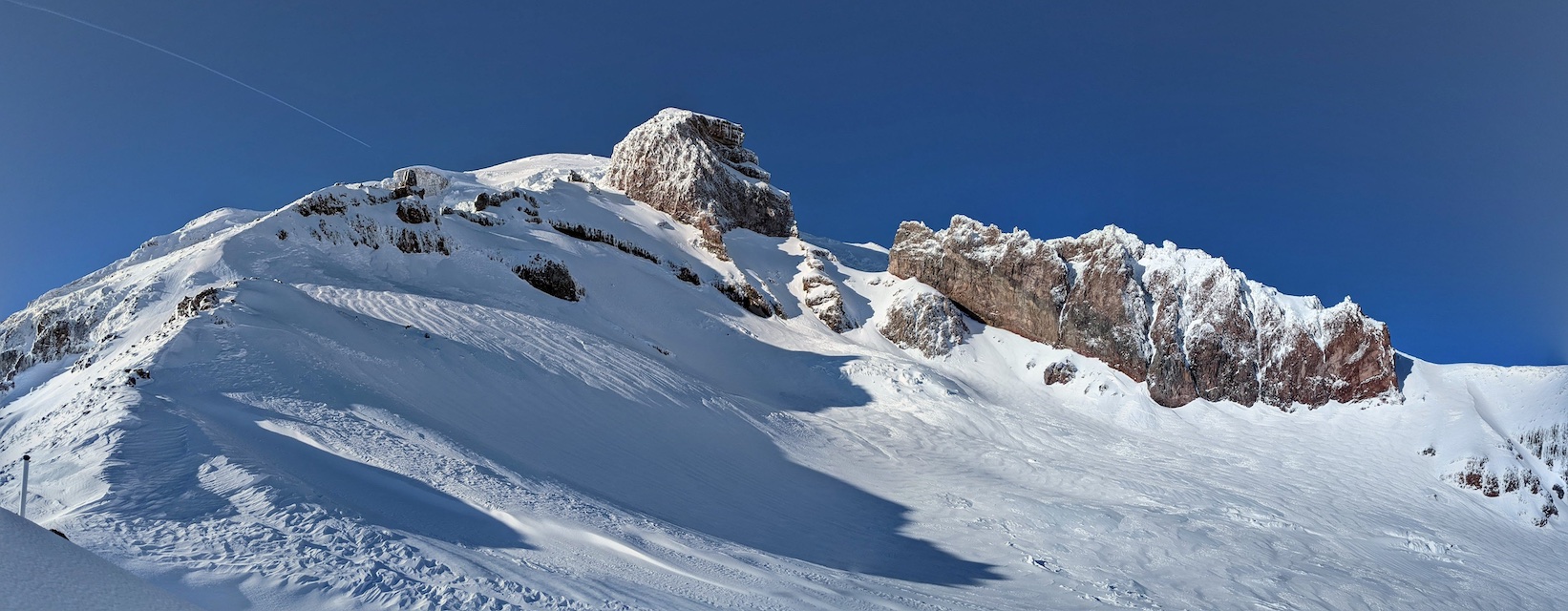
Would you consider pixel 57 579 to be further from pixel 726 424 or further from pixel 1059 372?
pixel 1059 372

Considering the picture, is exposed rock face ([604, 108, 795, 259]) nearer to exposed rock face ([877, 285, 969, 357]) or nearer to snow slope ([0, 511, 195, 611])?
exposed rock face ([877, 285, 969, 357])

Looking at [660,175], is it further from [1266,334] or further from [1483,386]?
[1483,386]

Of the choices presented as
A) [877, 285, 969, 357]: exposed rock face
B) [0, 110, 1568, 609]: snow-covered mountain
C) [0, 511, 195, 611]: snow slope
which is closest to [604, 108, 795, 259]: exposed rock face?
[0, 110, 1568, 609]: snow-covered mountain

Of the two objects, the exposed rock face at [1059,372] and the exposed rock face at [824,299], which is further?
the exposed rock face at [824,299]

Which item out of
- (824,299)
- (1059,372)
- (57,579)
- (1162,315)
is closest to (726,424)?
(57,579)

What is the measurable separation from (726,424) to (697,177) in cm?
3355

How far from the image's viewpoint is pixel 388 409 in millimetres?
14953

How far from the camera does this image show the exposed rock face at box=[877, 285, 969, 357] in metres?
44.0

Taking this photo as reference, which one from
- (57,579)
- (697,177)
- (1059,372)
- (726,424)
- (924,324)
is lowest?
(57,579)

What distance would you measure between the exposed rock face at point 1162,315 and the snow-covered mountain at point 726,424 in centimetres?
18

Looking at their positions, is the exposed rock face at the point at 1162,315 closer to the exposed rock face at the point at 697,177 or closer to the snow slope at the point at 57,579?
the exposed rock face at the point at 697,177

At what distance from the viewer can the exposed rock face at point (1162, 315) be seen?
1606 inches

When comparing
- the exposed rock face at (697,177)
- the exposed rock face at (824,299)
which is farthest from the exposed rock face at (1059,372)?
the exposed rock face at (697,177)

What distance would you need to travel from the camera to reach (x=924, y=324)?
44.5 m
